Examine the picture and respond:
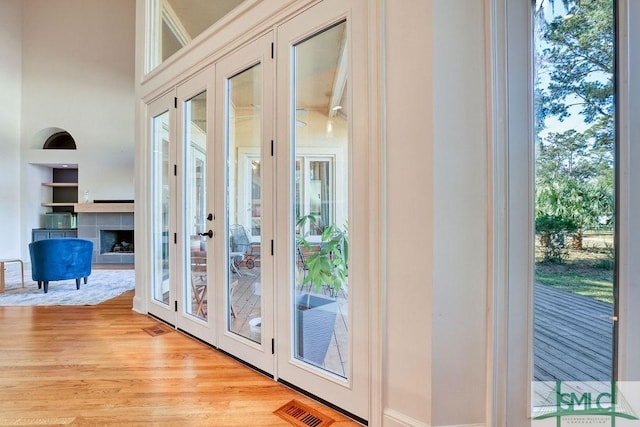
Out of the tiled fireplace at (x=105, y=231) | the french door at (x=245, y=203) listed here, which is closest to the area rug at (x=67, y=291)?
the tiled fireplace at (x=105, y=231)

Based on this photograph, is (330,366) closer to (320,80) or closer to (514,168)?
(514,168)

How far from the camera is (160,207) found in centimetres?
316

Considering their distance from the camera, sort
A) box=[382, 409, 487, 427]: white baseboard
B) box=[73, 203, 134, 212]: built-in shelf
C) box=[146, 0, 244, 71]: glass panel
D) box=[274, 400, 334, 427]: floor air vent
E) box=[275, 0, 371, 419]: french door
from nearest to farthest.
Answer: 1. box=[382, 409, 487, 427]: white baseboard
2. box=[274, 400, 334, 427]: floor air vent
3. box=[275, 0, 371, 419]: french door
4. box=[146, 0, 244, 71]: glass panel
5. box=[73, 203, 134, 212]: built-in shelf

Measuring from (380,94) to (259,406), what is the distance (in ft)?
5.92

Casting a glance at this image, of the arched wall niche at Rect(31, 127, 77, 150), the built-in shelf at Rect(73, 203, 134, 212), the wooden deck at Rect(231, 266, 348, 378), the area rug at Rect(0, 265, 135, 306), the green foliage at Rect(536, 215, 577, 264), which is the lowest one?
the area rug at Rect(0, 265, 135, 306)

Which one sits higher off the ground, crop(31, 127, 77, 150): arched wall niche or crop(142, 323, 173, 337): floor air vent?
crop(31, 127, 77, 150): arched wall niche

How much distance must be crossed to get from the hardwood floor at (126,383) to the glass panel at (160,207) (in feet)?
1.68

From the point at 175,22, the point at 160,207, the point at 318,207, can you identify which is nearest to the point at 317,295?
the point at 318,207

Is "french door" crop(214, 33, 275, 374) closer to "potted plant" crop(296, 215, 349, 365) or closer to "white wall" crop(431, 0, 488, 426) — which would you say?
"potted plant" crop(296, 215, 349, 365)

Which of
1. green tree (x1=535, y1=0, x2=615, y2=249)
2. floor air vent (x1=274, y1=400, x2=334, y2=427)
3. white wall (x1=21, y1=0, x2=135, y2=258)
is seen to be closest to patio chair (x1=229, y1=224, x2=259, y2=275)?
floor air vent (x1=274, y1=400, x2=334, y2=427)

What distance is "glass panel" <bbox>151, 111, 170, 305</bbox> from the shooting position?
3086 mm

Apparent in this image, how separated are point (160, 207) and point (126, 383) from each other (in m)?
1.76

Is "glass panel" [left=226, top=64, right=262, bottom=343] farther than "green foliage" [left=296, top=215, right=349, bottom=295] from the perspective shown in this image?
Yes

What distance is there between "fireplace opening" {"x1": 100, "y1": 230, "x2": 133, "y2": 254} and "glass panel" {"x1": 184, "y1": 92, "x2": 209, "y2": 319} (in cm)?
509
